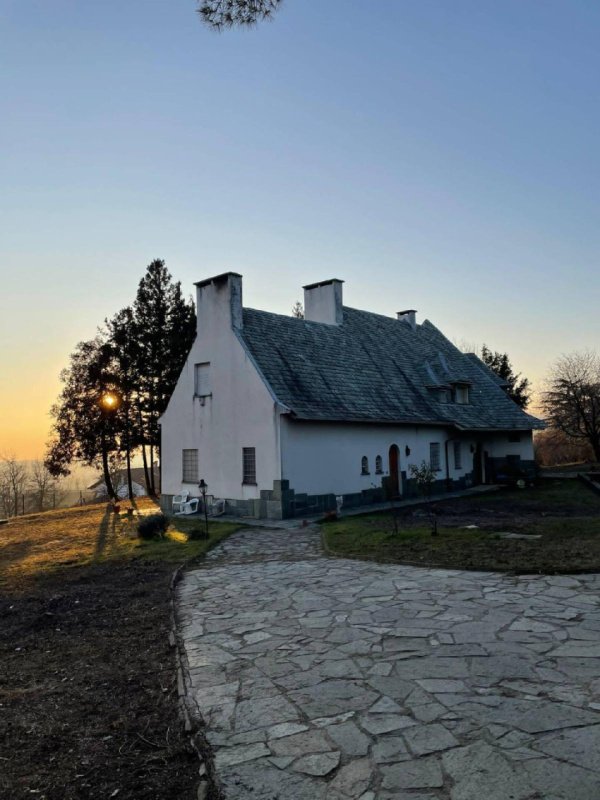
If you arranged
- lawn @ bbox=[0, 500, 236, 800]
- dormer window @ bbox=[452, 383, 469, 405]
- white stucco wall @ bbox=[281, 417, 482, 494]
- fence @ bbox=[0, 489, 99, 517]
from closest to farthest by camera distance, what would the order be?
lawn @ bbox=[0, 500, 236, 800], white stucco wall @ bbox=[281, 417, 482, 494], dormer window @ bbox=[452, 383, 469, 405], fence @ bbox=[0, 489, 99, 517]

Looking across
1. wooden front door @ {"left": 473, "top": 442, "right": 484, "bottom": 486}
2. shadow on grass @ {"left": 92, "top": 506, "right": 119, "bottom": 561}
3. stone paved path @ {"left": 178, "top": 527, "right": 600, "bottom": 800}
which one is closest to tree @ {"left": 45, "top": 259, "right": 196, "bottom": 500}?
shadow on grass @ {"left": 92, "top": 506, "right": 119, "bottom": 561}

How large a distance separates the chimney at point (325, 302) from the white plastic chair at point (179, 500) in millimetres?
10179

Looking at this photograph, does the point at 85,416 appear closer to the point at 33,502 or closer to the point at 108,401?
the point at 108,401

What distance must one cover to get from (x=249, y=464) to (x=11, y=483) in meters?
44.4

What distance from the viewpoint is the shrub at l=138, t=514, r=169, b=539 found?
1697 cm

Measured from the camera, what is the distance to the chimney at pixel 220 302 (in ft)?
73.3

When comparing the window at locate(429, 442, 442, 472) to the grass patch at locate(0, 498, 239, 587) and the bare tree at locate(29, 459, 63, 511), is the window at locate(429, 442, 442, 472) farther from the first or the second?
the bare tree at locate(29, 459, 63, 511)

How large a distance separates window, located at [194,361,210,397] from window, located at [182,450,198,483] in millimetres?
2438

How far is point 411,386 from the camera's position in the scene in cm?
2833

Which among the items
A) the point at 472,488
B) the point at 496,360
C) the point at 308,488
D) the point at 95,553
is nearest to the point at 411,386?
the point at 472,488

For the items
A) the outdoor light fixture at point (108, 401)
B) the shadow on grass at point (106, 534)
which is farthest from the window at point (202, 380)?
the outdoor light fixture at point (108, 401)

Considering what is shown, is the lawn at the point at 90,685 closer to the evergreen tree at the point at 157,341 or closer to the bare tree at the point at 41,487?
the evergreen tree at the point at 157,341

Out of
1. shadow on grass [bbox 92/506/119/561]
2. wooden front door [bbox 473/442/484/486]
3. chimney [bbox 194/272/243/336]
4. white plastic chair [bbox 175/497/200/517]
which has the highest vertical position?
chimney [bbox 194/272/243/336]

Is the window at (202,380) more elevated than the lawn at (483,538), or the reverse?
the window at (202,380)
